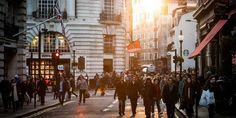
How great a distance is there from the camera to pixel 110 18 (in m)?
64.8

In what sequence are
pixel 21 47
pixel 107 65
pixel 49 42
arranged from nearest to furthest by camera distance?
pixel 21 47
pixel 49 42
pixel 107 65

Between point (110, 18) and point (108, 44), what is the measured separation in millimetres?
2977

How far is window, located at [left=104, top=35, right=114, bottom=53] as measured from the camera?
65000 mm

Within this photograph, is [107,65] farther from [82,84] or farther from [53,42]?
[82,84]

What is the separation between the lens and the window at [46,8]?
61.8m

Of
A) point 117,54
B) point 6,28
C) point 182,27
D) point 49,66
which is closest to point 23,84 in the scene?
point 6,28

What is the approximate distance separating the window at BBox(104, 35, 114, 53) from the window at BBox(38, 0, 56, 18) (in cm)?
704

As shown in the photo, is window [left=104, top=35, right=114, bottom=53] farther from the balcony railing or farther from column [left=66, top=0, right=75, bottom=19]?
column [left=66, top=0, right=75, bottom=19]

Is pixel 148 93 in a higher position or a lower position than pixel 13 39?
lower

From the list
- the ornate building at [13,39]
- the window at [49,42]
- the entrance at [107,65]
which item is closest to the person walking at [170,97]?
the ornate building at [13,39]

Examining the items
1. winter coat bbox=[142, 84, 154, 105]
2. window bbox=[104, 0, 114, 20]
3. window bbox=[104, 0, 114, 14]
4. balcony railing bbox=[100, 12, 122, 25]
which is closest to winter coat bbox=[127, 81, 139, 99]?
winter coat bbox=[142, 84, 154, 105]

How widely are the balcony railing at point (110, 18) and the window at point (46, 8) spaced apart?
5603mm

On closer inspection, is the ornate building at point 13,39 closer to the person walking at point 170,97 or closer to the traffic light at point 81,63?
the person walking at point 170,97

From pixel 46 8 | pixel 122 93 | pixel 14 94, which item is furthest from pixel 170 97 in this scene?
pixel 46 8
